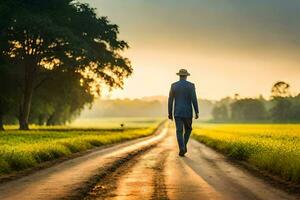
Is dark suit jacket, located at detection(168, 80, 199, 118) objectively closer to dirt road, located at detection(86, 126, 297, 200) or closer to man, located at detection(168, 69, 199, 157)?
man, located at detection(168, 69, 199, 157)

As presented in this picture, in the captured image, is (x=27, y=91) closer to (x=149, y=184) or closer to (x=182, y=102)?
(x=182, y=102)

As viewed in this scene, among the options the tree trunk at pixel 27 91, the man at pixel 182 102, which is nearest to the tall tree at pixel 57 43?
the tree trunk at pixel 27 91

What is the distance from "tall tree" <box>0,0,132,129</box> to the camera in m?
46.8

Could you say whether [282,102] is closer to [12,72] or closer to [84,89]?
[84,89]

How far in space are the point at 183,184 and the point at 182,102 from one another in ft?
25.0

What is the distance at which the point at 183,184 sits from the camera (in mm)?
10828

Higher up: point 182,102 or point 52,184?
point 182,102

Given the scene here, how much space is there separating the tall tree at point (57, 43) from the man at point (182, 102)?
29361 mm

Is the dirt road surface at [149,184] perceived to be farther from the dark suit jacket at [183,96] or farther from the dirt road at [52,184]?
the dark suit jacket at [183,96]

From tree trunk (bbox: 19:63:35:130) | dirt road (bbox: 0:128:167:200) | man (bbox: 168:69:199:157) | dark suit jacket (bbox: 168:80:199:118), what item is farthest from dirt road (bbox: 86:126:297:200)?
tree trunk (bbox: 19:63:35:130)

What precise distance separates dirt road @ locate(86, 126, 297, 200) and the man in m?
3.34

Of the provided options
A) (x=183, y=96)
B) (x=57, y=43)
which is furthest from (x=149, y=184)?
(x=57, y=43)

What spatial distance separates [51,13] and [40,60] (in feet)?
22.8

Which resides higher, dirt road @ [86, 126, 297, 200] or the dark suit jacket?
the dark suit jacket
